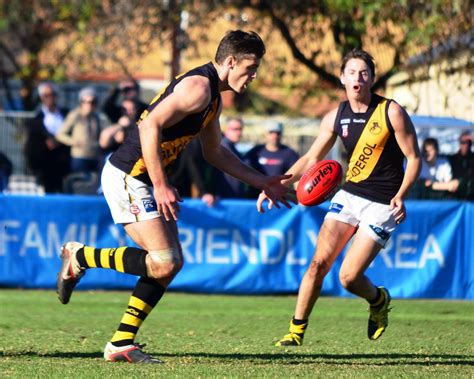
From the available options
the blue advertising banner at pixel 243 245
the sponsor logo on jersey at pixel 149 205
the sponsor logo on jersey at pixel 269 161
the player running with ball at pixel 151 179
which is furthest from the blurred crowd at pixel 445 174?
A: the sponsor logo on jersey at pixel 149 205

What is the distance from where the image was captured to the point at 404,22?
56.0 feet

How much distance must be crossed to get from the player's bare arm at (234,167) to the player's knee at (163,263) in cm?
78

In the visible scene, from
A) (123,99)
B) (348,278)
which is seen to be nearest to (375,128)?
(348,278)

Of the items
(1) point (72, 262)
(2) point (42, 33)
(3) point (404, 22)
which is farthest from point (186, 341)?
(2) point (42, 33)

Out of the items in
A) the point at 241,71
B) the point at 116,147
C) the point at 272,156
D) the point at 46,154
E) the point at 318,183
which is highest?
the point at 241,71

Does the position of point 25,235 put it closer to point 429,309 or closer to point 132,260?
point 429,309

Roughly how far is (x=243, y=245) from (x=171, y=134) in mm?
5963

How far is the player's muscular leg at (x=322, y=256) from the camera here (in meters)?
8.28

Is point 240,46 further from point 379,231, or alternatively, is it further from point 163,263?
point 379,231

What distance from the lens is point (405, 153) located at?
8.16 m

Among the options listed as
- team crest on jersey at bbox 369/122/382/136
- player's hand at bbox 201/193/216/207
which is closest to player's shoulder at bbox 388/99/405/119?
team crest on jersey at bbox 369/122/382/136

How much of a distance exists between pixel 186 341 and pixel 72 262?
148cm

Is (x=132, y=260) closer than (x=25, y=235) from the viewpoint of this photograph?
Yes

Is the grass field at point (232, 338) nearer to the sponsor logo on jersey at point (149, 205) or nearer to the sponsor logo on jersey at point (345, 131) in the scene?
the sponsor logo on jersey at point (149, 205)
